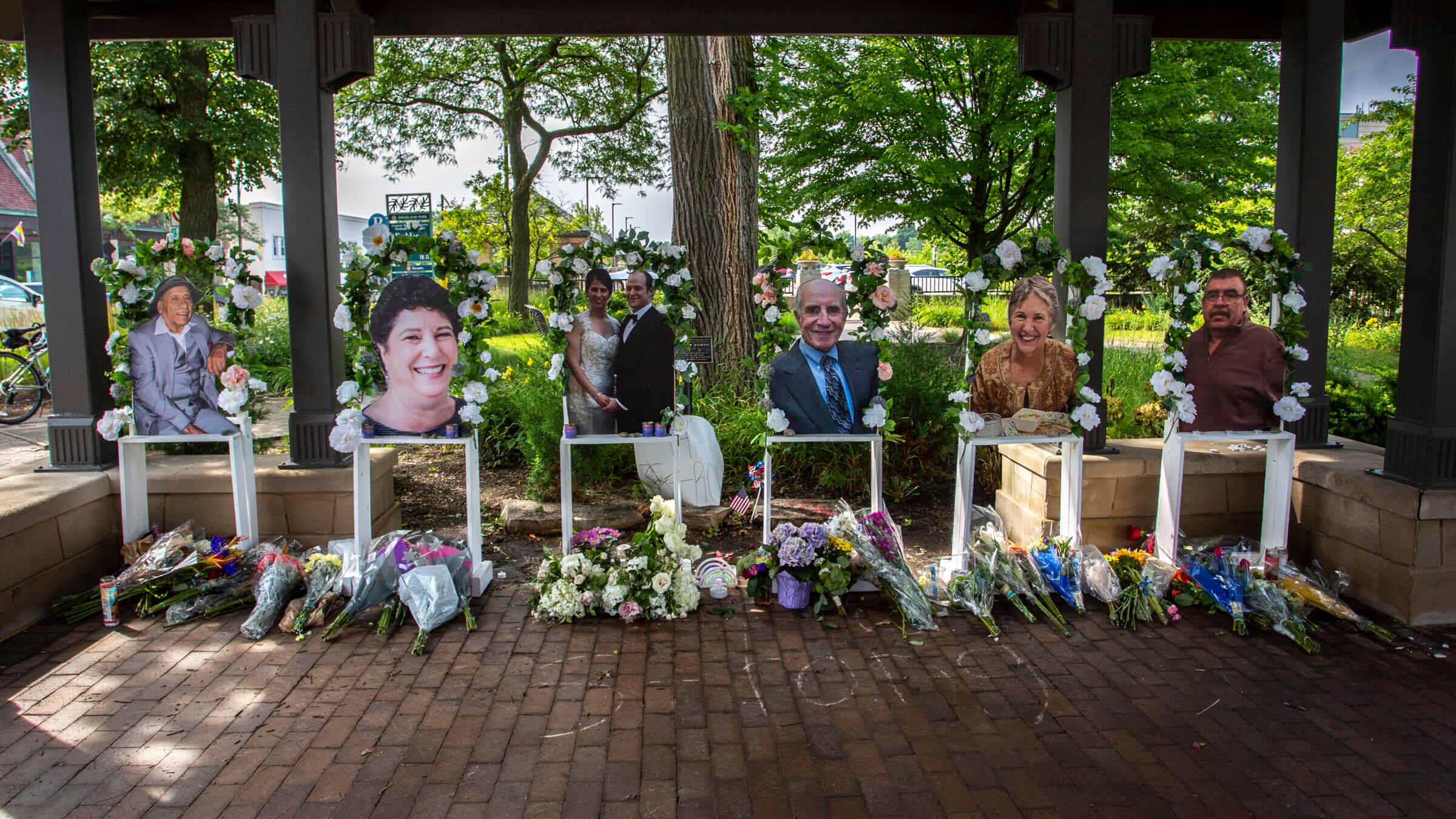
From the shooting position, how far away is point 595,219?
27312mm

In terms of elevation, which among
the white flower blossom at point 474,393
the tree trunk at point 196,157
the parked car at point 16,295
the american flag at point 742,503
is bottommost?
the american flag at point 742,503

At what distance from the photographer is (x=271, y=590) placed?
440 centimetres

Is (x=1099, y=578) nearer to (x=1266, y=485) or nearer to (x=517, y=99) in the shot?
(x=1266, y=485)

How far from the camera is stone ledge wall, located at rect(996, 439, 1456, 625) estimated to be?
4.33m

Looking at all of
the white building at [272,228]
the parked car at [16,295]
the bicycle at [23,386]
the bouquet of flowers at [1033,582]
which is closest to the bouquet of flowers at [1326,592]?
the bouquet of flowers at [1033,582]

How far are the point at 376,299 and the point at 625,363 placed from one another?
4.62ft

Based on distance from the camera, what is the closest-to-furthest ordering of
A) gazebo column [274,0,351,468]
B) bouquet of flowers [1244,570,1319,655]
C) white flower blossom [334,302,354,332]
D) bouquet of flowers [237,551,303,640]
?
bouquet of flowers [1244,570,1319,655] → bouquet of flowers [237,551,303,640] → white flower blossom [334,302,354,332] → gazebo column [274,0,351,468]

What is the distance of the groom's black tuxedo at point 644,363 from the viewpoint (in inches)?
200

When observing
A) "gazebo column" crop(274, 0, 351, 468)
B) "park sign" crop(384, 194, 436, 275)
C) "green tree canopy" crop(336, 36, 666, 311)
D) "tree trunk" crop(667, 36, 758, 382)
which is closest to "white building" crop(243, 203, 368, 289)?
"green tree canopy" crop(336, 36, 666, 311)

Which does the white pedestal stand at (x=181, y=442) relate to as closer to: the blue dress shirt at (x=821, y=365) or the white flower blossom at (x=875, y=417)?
the blue dress shirt at (x=821, y=365)

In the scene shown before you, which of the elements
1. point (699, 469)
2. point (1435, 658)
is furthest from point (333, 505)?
point (1435, 658)

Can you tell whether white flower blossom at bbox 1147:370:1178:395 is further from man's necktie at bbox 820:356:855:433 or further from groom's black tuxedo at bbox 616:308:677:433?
groom's black tuxedo at bbox 616:308:677:433

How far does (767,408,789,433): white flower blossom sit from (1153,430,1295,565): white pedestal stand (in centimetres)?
215

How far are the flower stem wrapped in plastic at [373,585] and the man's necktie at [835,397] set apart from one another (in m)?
2.51
